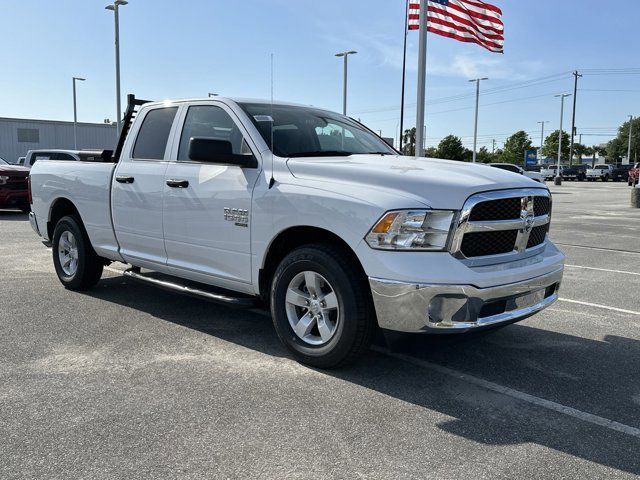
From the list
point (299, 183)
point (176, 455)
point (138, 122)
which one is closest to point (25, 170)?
point (138, 122)

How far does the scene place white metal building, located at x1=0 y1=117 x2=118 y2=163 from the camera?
46469 mm

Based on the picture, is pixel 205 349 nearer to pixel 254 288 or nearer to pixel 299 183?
pixel 254 288

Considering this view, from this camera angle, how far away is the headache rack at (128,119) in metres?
5.91

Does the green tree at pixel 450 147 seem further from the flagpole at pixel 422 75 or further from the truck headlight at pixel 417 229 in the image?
the truck headlight at pixel 417 229

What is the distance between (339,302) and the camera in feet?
12.8

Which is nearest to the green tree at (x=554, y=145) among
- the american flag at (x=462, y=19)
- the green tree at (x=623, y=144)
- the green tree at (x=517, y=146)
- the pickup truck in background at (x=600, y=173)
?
the green tree at (x=517, y=146)

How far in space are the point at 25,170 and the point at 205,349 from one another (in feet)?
43.8

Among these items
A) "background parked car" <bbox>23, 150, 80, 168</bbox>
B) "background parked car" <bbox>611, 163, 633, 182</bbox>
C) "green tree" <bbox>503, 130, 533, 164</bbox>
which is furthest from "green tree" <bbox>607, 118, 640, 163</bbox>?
"background parked car" <bbox>23, 150, 80, 168</bbox>

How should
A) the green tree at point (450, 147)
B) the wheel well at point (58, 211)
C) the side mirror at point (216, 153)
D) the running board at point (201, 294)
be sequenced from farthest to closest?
the green tree at point (450, 147) < the wheel well at point (58, 211) < the running board at point (201, 294) < the side mirror at point (216, 153)

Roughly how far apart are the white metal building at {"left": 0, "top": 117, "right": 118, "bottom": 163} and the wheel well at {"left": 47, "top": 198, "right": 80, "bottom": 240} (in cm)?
4367

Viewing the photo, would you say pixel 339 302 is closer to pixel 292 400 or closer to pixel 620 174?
pixel 292 400

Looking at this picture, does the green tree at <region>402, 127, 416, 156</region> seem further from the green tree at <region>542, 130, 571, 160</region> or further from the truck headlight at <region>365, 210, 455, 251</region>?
the truck headlight at <region>365, 210, 455, 251</region>

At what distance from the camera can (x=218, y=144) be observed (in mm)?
4344

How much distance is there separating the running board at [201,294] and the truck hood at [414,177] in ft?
3.55
